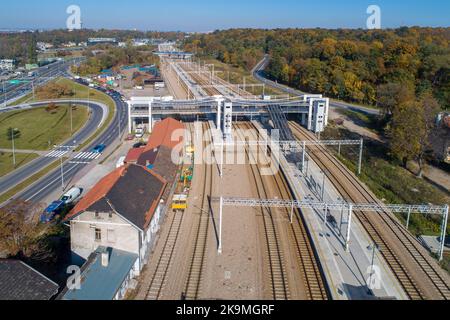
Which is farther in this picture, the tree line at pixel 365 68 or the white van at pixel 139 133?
the tree line at pixel 365 68

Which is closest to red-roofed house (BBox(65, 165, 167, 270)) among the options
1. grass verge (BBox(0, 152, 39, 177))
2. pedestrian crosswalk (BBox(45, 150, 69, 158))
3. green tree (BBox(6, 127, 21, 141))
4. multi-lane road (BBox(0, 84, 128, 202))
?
multi-lane road (BBox(0, 84, 128, 202))

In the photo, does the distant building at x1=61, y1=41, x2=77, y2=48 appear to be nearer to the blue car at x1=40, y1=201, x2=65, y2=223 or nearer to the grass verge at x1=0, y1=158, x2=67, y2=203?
the grass verge at x1=0, y1=158, x2=67, y2=203

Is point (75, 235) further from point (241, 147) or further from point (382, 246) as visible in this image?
point (241, 147)

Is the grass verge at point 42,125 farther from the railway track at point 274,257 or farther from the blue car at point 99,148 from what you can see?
A: the railway track at point 274,257

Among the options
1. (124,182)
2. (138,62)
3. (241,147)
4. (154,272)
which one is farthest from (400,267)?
(138,62)

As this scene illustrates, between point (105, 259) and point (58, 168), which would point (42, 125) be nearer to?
point (58, 168)

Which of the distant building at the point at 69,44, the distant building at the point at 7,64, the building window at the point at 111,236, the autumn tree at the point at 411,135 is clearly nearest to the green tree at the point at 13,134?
the building window at the point at 111,236
